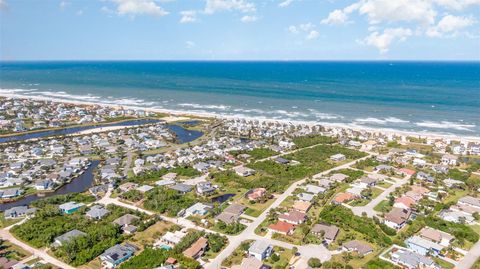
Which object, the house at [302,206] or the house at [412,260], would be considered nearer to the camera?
the house at [412,260]

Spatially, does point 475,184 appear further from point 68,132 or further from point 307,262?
point 68,132

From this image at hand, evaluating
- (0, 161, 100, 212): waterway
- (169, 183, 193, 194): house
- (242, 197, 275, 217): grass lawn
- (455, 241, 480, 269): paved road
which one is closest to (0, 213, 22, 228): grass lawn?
(0, 161, 100, 212): waterway

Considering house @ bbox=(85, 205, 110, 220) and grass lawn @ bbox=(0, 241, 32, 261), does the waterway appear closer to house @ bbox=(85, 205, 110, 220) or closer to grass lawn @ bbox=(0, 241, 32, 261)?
house @ bbox=(85, 205, 110, 220)

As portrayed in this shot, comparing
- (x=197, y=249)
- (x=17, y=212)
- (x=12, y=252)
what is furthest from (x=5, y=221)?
(x=197, y=249)

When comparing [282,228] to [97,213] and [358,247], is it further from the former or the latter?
[97,213]

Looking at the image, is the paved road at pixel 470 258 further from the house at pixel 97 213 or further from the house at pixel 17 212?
the house at pixel 17 212

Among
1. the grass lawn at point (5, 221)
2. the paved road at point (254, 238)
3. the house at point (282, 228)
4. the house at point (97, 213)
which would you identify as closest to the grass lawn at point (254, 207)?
the paved road at point (254, 238)
